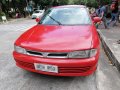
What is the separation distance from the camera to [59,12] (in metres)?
6.24

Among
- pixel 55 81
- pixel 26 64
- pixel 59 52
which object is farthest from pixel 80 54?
pixel 26 64

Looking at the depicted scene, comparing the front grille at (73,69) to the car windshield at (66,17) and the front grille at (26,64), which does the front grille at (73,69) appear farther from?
the car windshield at (66,17)

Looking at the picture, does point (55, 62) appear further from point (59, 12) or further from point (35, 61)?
point (59, 12)

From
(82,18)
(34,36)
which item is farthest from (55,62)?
(82,18)

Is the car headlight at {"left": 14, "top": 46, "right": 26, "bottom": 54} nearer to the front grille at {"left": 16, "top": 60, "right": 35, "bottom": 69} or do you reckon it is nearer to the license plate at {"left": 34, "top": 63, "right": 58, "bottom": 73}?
the front grille at {"left": 16, "top": 60, "right": 35, "bottom": 69}

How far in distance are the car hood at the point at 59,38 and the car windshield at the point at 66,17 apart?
0.39 m

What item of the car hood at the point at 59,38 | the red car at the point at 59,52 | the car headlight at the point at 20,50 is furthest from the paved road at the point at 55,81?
the car hood at the point at 59,38

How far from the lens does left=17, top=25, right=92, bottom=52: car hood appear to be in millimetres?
4219

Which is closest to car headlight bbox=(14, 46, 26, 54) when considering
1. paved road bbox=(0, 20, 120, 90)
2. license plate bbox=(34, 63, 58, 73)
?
license plate bbox=(34, 63, 58, 73)

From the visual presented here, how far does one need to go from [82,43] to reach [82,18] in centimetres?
167

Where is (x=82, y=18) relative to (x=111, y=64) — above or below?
above

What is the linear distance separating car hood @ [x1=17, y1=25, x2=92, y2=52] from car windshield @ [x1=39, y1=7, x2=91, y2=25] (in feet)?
1.26

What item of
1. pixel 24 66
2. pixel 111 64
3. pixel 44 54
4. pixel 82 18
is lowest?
pixel 111 64

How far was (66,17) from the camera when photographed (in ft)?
19.5
